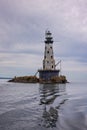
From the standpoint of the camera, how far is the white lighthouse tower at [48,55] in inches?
5084

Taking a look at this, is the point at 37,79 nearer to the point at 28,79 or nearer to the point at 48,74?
the point at 28,79

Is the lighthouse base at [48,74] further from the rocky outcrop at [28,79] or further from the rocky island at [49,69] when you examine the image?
the rocky outcrop at [28,79]

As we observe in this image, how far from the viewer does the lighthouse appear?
12762cm

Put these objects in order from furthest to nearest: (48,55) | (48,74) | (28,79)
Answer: (28,79) → (48,55) → (48,74)

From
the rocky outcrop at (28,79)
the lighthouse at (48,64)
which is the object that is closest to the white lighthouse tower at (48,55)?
the lighthouse at (48,64)

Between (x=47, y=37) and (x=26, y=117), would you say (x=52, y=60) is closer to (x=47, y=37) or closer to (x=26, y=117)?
(x=47, y=37)

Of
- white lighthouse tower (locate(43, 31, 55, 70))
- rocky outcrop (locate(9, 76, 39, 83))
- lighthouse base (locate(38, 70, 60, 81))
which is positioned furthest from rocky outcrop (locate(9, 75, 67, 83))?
white lighthouse tower (locate(43, 31, 55, 70))

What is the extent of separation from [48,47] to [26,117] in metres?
107

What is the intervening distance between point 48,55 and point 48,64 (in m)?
4.63

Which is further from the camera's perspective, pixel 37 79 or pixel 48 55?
pixel 37 79

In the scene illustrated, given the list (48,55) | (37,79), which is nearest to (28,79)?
(37,79)

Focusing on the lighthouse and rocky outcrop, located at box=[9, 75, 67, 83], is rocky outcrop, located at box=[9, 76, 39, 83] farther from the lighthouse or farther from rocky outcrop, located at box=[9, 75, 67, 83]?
the lighthouse

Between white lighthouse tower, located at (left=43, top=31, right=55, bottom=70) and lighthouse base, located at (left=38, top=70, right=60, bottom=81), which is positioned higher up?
white lighthouse tower, located at (left=43, top=31, right=55, bottom=70)

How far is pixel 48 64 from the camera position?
12900 cm
